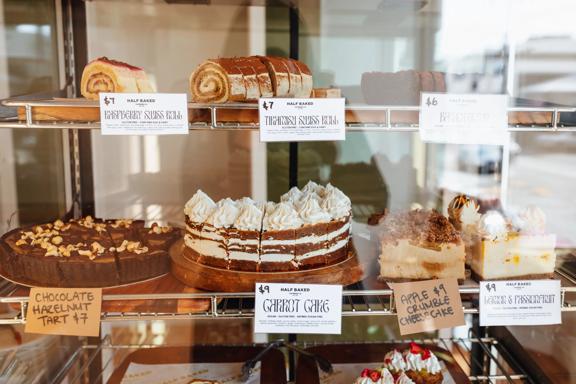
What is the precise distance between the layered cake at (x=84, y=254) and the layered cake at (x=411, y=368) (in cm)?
58

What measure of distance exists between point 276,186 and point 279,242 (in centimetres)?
50

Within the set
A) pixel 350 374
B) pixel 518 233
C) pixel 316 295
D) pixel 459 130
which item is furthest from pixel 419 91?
pixel 350 374

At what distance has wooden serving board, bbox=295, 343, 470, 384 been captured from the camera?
4.77ft

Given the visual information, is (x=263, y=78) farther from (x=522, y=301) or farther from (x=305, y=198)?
(x=522, y=301)

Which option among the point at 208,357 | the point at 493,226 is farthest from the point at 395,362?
the point at 208,357

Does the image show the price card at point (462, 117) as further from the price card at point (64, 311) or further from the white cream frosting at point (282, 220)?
the price card at point (64, 311)

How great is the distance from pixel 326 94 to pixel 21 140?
2.75ft

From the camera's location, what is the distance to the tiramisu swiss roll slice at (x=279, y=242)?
1.20 meters

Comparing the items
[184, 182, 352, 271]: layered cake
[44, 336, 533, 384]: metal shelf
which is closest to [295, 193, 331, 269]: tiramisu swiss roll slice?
[184, 182, 352, 271]: layered cake

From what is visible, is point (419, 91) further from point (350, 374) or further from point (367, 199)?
point (350, 374)

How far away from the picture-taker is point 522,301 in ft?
3.96

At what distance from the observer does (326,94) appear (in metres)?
1.32

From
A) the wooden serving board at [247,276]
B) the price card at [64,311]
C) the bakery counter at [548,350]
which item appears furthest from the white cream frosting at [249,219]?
the bakery counter at [548,350]

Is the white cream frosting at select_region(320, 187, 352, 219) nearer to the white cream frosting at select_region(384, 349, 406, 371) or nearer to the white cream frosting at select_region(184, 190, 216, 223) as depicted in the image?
the white cream frosting at select_region(184, 190, 216, 223)
